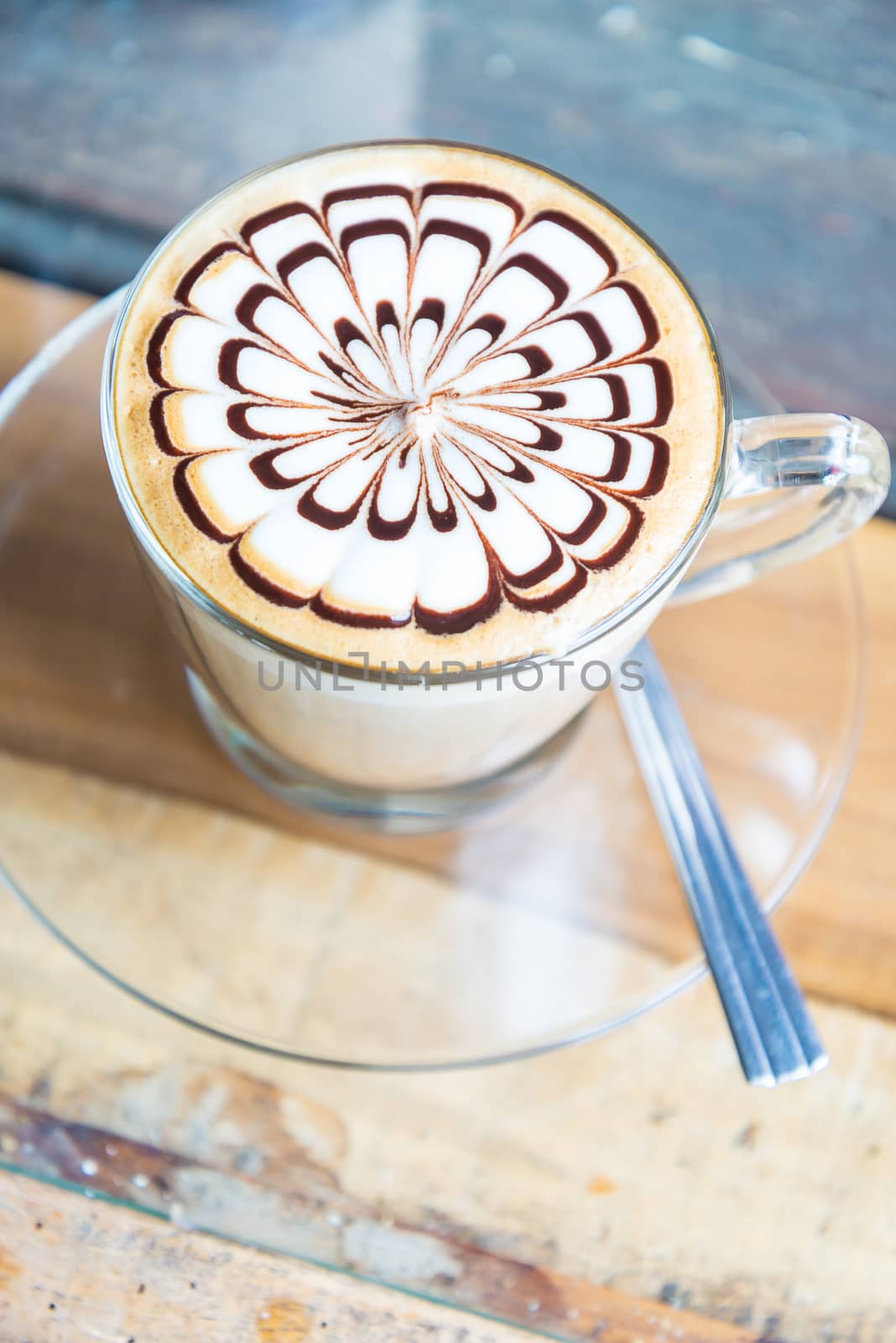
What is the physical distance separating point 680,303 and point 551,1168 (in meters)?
0.55

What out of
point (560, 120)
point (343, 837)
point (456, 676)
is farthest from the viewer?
point (560, 120)

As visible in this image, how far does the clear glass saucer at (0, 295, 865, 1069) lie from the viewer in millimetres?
834

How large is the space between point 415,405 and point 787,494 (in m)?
0.36

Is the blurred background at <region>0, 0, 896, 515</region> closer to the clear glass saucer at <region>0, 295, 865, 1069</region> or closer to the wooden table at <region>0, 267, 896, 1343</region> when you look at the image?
the clear glass saucer at <region>0, 295, 865, 1069</region>

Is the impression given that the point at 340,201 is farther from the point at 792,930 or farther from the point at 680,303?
the point at 792,930

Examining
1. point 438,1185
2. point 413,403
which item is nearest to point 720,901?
point 438,1185

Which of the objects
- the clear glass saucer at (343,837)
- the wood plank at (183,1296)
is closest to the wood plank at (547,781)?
the clear glass saucer at (343,837)

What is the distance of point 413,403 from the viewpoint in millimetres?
666

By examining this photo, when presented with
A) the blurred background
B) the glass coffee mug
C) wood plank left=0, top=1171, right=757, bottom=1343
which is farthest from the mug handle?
wood plank left=0, top=1171, right=757, bottom=1343

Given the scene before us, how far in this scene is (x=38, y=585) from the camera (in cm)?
94

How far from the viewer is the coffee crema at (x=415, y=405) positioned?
619 millimetres

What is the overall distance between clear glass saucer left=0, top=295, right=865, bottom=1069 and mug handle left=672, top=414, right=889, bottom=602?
0.22 feet

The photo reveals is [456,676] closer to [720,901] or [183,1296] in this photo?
[720,901]

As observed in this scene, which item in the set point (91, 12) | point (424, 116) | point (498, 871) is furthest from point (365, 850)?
point (91, 12)
